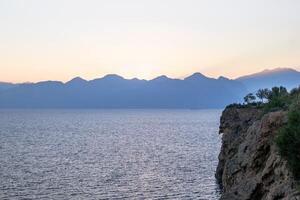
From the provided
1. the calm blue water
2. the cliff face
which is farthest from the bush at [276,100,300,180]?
the calm blue water

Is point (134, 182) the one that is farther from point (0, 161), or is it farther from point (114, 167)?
point (0, 161)

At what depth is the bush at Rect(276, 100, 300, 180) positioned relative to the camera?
3181 centimetres

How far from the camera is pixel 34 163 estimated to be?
94812mm

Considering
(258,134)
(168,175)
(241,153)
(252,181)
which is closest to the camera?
(252,181)

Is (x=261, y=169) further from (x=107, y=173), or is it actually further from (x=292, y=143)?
(x=107, y=173)

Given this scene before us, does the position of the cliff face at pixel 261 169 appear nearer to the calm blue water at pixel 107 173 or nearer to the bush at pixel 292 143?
the bush at pixel 292 143

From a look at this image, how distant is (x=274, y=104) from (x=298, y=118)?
2992 centimetres

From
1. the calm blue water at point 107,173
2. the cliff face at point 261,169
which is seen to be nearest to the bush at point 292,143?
the cliff face at point 261,169

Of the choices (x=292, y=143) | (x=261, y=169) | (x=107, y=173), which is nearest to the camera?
(x=292, y=143)

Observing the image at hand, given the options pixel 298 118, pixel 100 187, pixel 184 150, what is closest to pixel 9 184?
pixel 100 187

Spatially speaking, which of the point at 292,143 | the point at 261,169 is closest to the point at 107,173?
the point at 261,169

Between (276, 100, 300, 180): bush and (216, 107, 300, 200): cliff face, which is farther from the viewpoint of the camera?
(216, 107, 300, 200): cliff face

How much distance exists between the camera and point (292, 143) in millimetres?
32781

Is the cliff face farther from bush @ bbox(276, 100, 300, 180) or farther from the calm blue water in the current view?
the calm blue water
